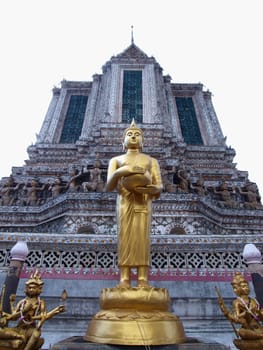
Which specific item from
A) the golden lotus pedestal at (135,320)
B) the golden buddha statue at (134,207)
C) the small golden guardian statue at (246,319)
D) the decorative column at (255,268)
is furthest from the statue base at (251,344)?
the decorative column at (255,268)

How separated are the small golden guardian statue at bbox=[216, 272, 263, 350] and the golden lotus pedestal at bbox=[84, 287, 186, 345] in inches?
25.5

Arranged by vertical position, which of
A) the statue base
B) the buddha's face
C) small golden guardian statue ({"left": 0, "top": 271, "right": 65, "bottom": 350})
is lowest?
the statue base

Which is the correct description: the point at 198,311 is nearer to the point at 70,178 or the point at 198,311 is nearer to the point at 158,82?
the point at 70,178

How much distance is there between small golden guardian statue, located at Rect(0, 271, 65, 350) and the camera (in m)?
2.72

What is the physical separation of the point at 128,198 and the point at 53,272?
118 inches

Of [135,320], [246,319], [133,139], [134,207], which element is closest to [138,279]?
[135,320]

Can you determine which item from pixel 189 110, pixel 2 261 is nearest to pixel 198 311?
pixel 2 261

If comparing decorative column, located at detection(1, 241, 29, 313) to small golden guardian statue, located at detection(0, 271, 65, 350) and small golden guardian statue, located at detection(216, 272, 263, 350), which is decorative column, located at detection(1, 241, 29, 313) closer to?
small golden guardian statue, located at detection(0, 271, 65, 350)

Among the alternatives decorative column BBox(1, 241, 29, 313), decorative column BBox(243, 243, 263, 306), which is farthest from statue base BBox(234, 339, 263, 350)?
decorative column BBox(1, 241, 29, 313)

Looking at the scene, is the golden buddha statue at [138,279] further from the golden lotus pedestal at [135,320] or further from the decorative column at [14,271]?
the decorative column at [14,271]

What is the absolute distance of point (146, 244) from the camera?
3994 millimetres

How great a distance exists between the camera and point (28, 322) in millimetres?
2916

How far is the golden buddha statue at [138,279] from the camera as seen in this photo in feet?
10.2

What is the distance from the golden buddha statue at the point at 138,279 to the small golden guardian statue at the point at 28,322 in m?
0.68
